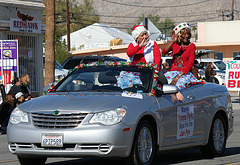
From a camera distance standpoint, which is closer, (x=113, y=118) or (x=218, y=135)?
(x=113, y=118)

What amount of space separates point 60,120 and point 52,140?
0.92 feet

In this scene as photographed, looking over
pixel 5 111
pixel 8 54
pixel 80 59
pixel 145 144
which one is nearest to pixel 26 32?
pixel 80 59

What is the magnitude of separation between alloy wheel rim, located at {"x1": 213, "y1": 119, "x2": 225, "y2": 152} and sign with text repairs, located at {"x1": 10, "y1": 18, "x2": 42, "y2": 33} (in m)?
15.4

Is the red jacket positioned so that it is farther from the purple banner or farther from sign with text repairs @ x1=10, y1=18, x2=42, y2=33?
sign with text repairs @ x1=10, y1=18, x2=42, y2=33

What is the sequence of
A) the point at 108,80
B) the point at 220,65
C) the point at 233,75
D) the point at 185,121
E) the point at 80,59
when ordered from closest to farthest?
the point at 108,80 → the point at 185,121 → the point at 80,59 → the point at 233,75 → the point at 220,65

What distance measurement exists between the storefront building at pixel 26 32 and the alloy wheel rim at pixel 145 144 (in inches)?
656

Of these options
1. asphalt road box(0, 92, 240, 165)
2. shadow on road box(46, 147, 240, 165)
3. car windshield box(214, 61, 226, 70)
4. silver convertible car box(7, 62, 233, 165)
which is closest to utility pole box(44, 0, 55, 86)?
asphalt road box(0, 92, 240, 165)

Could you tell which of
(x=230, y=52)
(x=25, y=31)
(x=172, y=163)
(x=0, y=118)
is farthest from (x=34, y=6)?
(x=230, y=52)

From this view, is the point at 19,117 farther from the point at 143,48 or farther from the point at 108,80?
the point at 143,48

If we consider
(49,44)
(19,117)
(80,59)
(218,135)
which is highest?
(49,44)

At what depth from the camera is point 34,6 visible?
86.7 ft

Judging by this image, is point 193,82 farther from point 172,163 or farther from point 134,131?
point 134,131

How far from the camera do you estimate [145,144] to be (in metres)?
8.60

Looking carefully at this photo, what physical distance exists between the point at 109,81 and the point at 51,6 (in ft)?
44.9
